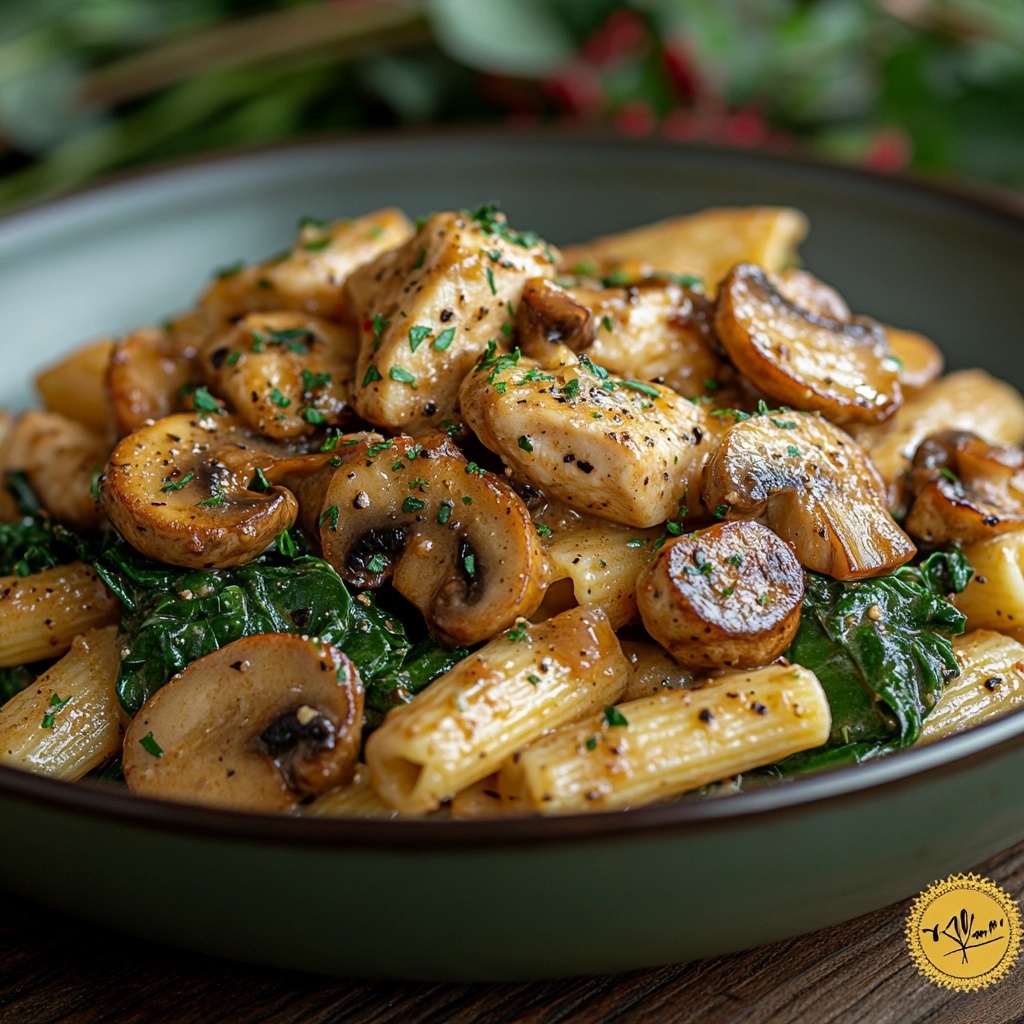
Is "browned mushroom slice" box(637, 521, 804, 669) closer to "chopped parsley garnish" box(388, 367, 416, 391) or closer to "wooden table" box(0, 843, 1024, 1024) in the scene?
"wooden table" box(0, 843, 1024, 1024)

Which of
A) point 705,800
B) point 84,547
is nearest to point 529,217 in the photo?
point 84,547

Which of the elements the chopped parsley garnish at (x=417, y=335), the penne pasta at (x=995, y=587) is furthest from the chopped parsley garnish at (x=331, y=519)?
the penne pasta at (x=995, y=587)

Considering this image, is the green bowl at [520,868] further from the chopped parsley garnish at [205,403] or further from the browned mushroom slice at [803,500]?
the chopped parsley garnish at [205,403]

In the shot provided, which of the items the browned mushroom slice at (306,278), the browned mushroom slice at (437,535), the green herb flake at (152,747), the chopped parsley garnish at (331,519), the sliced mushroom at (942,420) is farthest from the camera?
the browned mushroom slice at (306,278)

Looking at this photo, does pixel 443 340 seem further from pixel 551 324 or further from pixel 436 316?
pixel 551 324

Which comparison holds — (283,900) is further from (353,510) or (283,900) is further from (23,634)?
(23,634)

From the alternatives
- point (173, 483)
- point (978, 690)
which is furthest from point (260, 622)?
point (978, 690)
